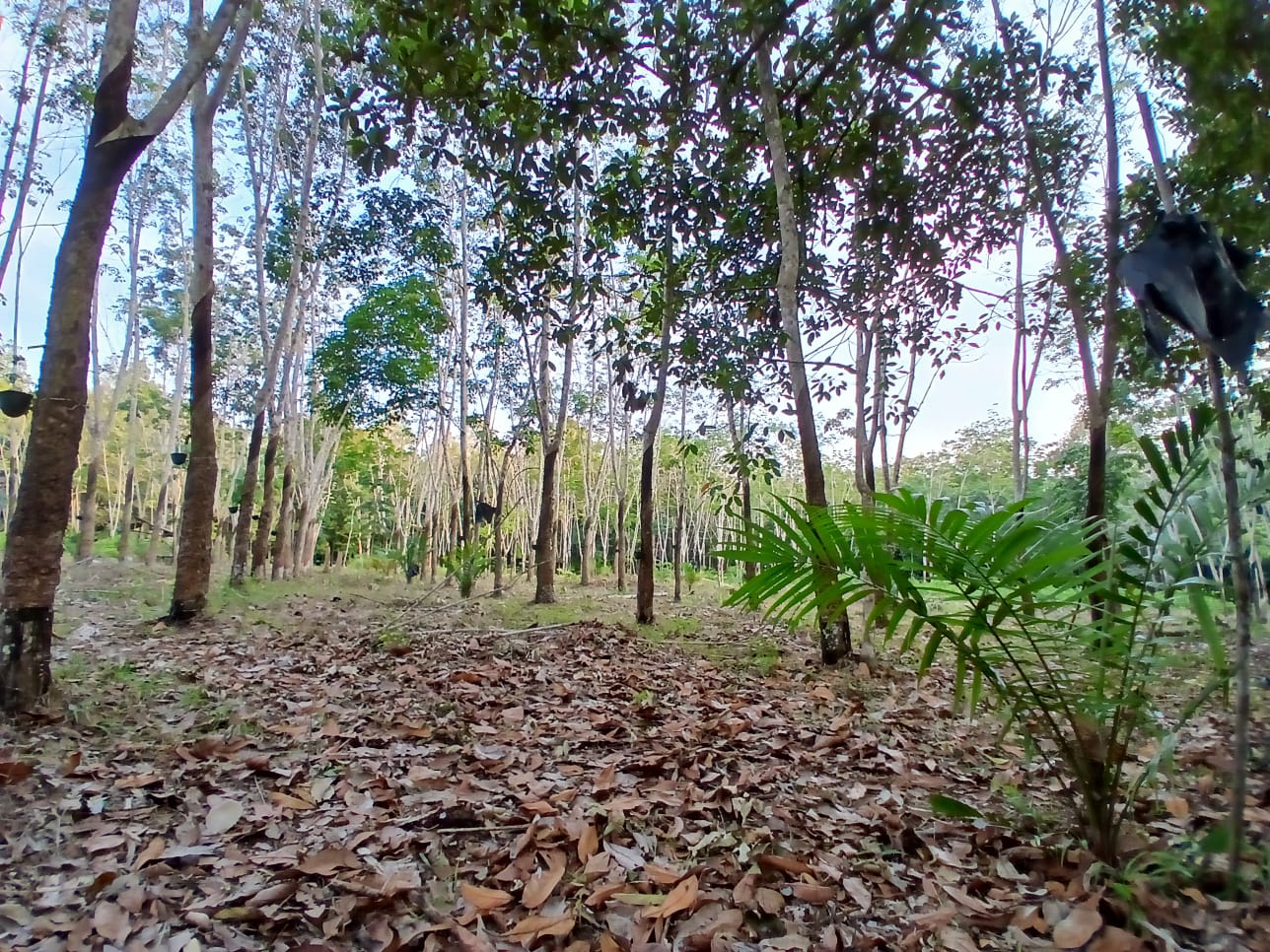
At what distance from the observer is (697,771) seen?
8.57 feet

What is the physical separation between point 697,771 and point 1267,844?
65.8 inches

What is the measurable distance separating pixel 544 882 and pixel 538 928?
0.18 meters

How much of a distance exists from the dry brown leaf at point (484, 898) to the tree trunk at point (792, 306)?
113 inches

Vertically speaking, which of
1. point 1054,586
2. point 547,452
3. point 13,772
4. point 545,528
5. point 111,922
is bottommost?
point 111,922

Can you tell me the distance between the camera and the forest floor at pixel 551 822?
5.40ft

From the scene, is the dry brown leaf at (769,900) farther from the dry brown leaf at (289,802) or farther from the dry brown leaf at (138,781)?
the dry brown leaf at (138,781)

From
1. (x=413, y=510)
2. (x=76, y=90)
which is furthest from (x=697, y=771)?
(x=413, y=510)

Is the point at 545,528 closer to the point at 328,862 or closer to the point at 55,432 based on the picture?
the point at 55,432

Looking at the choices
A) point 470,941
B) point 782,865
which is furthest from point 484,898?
point 782,865

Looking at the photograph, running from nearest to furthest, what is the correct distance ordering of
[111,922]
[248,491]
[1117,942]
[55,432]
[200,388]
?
[1117,942], [111,922], [55,432], [200,388], [248,491]

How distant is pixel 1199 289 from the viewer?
1275 millimetres

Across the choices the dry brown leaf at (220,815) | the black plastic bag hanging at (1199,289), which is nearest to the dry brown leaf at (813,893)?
the black plastic bag hanging at (1199,289)

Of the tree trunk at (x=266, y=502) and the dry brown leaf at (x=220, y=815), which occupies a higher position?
the tree trunk at (x=266, y=502)

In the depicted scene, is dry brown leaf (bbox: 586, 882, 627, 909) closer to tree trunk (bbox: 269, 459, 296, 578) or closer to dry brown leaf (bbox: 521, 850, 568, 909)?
dry brown leaf (bbox: 521, 850, 568, 909)
